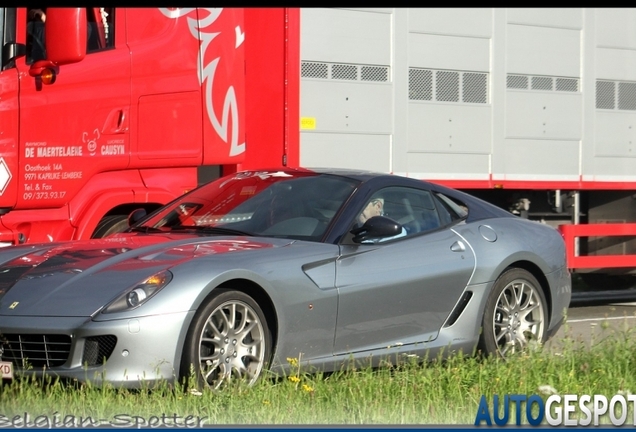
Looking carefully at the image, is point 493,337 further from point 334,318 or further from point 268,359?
point 268,359

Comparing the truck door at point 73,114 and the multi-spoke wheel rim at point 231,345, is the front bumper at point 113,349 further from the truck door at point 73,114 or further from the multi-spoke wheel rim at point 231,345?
the truck door at point 73,114

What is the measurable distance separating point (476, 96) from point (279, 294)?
5717 millimetres

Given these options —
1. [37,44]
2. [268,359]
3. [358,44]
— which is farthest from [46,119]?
[268,359]

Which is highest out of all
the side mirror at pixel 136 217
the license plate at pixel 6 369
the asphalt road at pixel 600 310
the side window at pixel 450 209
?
the side window at pixel 450 209

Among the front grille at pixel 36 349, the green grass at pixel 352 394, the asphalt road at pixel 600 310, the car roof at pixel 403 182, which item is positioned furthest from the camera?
the asphalt road at pixel 600 310

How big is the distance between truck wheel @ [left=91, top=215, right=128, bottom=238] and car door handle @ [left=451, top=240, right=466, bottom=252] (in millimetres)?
3310

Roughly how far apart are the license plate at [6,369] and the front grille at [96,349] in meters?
0.33

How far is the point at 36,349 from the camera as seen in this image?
5438 millimetres

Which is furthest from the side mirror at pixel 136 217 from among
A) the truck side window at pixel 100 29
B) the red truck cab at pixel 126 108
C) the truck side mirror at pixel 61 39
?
the truck side window at pixel 100 29

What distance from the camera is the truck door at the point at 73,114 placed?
28.5 ft

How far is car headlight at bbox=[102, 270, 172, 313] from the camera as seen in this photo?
5.39 metres

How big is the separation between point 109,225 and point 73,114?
37.9 inches

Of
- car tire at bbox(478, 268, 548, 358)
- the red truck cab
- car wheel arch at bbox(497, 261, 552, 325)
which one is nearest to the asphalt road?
car wheel arch at bbox(497, 261, 552, 325)

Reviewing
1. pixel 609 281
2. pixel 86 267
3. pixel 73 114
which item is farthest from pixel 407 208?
pixel 609 281
